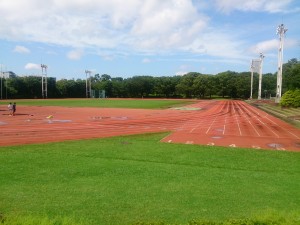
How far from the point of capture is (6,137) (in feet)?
65.5

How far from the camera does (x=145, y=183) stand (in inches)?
395

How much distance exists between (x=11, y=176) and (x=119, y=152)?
5534 mm

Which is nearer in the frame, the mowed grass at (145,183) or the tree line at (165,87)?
the mowed grass at (145,183)

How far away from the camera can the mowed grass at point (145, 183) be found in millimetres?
7598

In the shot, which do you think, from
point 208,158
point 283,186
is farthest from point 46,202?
point 208,158

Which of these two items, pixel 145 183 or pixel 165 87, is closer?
pixel 145 183

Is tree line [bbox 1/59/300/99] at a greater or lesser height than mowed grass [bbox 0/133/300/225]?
greater

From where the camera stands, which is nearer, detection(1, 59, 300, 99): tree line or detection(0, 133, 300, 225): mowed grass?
detection(0, 133, 300, 225): mowed grass

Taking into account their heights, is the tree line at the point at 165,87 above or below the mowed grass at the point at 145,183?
above

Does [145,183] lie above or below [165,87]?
below

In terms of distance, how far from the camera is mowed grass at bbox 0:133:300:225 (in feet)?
24.9

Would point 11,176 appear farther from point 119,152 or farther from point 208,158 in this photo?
point 208,158

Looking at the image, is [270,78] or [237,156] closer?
[237,156]

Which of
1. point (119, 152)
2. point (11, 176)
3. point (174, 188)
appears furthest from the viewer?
point (119, 152)
